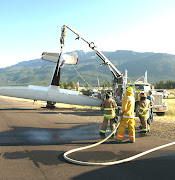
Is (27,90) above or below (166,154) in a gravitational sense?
above

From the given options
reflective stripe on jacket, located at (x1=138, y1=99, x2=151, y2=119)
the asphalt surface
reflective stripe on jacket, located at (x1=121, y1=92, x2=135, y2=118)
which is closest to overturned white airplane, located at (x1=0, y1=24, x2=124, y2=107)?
reflective stripe on jacket, located at (x1=138, y1=99, x2=151, y2=119)

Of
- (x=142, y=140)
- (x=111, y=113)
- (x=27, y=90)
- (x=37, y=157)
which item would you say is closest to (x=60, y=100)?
(x=27, y=90)

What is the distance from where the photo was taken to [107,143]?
7336 mm

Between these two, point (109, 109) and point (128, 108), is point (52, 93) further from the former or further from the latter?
point (128, 108)

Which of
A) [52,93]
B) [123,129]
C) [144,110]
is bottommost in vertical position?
[123,129]

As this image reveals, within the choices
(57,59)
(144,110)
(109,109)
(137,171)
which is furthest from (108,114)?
(57,59)

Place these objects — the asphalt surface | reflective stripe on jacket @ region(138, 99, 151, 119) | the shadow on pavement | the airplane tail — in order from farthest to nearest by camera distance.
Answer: the airplane tail < reflective stripe on jacket @ region(138, 99, 151, 119) < the asphalt surface < the shadow on pavement

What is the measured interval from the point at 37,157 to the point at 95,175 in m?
2.02

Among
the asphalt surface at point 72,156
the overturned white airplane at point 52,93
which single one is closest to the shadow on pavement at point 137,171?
the asphalt surface at point 72,156

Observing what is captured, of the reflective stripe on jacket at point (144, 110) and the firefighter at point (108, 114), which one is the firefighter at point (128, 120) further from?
the reflective stripe on jacket at point (144, 110)

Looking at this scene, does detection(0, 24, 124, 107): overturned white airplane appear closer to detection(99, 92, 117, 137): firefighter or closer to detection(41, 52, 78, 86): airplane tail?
detection(41, 52, 78, 86): airplane tail

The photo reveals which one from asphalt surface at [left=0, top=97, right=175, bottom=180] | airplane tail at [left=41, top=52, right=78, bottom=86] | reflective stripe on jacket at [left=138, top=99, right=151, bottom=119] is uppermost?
airplane tail at [left=41, top=52, right=78, bottom=86]

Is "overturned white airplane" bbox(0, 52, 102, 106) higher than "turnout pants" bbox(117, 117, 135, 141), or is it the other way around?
"overturned white airplane" bbox(0, 52, 102, 106)

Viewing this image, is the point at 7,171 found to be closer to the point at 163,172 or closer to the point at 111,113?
the point at 163,172
